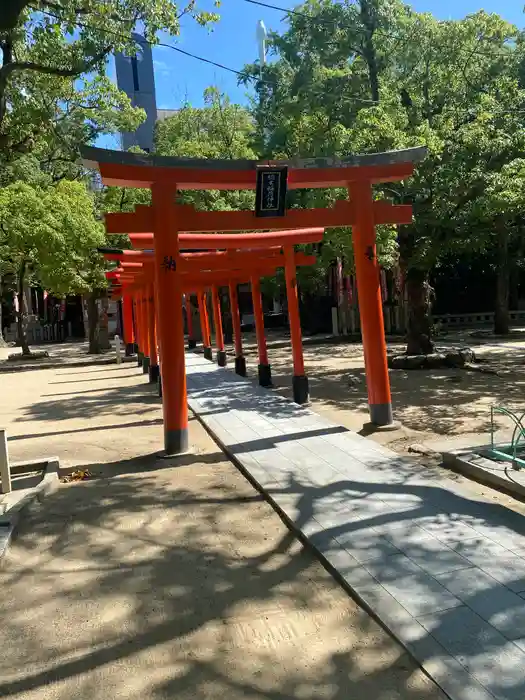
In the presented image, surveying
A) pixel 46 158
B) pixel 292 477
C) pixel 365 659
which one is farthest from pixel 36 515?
pixel 46 158

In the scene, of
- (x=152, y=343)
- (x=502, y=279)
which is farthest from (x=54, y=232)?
(x=502, y=279)

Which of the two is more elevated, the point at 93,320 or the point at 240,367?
the point at 93,320

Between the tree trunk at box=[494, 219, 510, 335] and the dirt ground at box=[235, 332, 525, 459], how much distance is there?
322 centimetres

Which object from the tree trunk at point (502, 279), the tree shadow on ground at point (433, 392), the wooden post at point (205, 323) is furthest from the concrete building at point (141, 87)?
the tree shadow on ground at point (433, 392)

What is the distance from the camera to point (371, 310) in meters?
8.11

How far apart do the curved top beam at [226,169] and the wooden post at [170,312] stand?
8.7 inches

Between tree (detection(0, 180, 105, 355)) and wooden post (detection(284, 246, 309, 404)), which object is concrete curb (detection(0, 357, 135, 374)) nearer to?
tree (detection(0, 180, 105, 355))

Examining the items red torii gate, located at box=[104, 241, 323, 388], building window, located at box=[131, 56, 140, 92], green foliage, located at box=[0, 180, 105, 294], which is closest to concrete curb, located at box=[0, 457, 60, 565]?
red torii gate, located at box=[104, 241, 323, 388]

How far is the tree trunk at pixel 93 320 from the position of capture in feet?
73.6

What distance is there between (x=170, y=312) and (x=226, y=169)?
193 centimetres

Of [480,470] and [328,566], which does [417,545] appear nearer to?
[328,566]

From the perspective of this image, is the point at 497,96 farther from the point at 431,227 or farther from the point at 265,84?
the point at 265,84

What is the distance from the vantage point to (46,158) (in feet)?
64.4

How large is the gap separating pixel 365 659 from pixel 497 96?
521 inches
